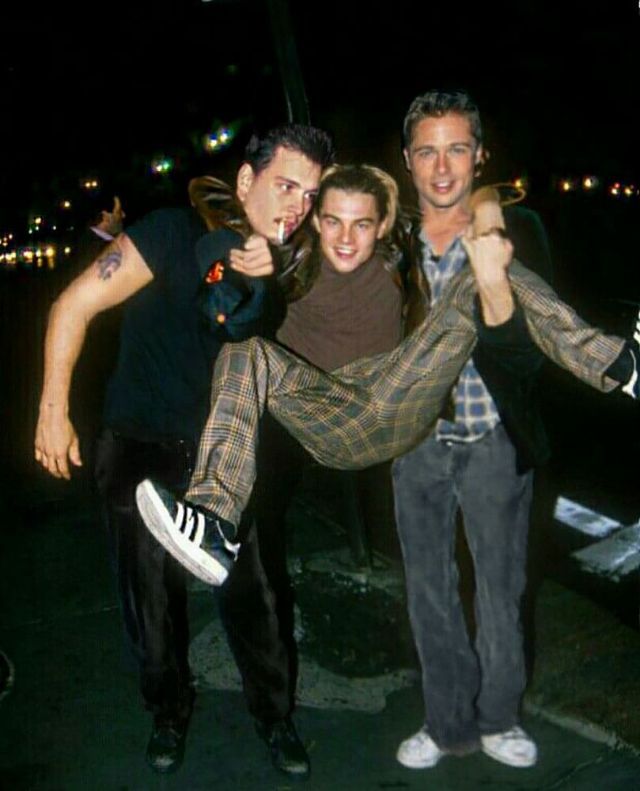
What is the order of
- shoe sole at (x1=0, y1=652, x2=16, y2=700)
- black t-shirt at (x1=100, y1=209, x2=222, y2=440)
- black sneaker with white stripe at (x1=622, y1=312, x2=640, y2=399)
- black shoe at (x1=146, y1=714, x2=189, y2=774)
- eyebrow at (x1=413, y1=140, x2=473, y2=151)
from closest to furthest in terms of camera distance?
black sneaker with white stripe at (x1=622, y1=312, x2=640, y2=399) → eyebrow at (x1=413, y1=140, x2=473, y2=151) → black t-shirt at (x1=100, y1=209, x2=222, y2=440) → black shoe at (x1=146, y1=714, x2=189, y2=774) → shoe sole at (x1=0, y1=652, x2=16, y2=700)

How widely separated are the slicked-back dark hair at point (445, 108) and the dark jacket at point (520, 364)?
1.26ft

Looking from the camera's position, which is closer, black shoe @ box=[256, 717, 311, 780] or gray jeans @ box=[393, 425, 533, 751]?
gray jeans @ box=[393, 425, 533, 751]

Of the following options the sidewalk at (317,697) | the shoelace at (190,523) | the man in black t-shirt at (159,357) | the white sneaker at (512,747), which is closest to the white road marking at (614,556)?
the sidewalk at (317,697)

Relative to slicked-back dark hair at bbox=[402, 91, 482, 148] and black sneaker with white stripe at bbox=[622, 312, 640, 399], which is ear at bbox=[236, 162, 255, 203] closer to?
slicked-back dark hair at bbox=[402, 91, 482, 148]

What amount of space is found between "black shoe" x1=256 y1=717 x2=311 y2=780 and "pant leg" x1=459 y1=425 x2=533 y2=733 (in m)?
0.76

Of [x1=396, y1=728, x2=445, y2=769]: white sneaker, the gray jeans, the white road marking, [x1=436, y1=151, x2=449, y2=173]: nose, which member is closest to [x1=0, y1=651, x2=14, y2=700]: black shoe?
[x1=396, y1=728, x2=445, y2=769]: white sneaker

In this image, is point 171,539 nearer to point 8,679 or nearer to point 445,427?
point 445,427

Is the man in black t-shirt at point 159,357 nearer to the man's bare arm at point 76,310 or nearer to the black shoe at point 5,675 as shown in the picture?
the man's bare arm at point 76,310

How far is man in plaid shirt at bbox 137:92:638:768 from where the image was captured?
283 cm

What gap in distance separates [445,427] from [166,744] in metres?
1.80

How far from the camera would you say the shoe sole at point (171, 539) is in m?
2.81

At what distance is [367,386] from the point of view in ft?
10.8

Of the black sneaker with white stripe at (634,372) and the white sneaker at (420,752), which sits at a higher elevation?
the black sneaker with white stripe at (634,372)

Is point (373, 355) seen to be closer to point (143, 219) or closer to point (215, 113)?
point (143, 219)
